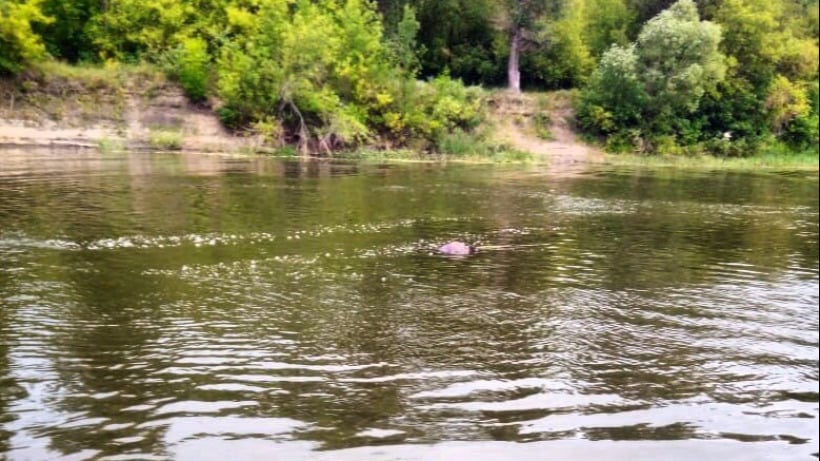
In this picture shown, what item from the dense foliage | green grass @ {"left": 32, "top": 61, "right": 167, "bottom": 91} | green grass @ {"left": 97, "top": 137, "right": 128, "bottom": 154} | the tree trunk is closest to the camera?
green grass @ {"left": 97, "top": 137, "right": 128, "bottom": 154}

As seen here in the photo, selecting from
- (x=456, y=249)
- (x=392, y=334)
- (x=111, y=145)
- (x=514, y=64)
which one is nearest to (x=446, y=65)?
(x=514, y=64)

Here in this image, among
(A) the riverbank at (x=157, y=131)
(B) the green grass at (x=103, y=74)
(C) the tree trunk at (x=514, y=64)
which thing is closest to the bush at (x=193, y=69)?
(A) the riverbank at (x=157, y=131)

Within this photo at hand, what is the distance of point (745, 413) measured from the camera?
801 centimetres

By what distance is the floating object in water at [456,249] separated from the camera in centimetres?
1650

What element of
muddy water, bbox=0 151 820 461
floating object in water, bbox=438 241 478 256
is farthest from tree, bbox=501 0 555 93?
floating object in water, bbox=438 241 478 256

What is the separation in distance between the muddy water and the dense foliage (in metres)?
23.6

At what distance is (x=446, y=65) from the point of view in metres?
57.4

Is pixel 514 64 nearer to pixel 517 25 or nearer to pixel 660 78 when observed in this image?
pixel 517 25

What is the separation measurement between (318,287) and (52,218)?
29.2 ft

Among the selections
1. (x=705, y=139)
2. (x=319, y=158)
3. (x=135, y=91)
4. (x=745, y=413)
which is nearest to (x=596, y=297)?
(x=745, y=413)

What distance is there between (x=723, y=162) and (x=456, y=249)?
3728 centimetres

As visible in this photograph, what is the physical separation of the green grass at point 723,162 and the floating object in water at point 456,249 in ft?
101

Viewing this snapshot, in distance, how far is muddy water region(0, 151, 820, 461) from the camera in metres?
7.22

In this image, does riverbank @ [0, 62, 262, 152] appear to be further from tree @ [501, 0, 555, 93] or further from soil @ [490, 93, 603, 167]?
tree @ [501, 0, 555, 93]
